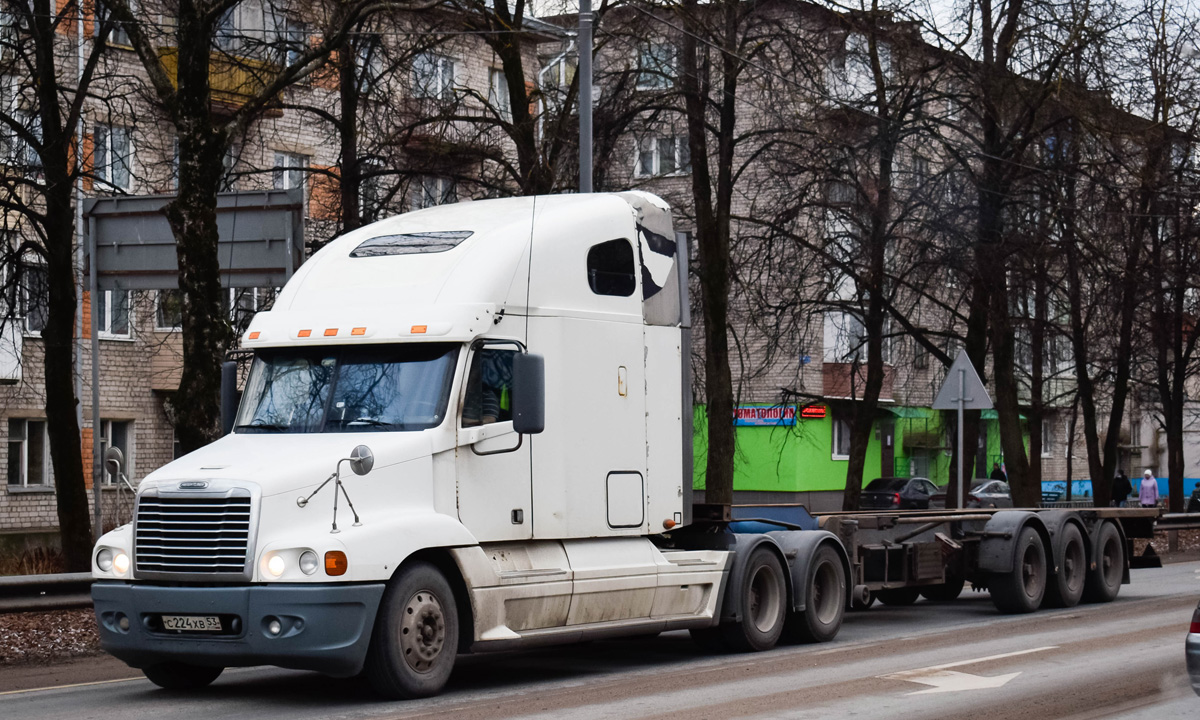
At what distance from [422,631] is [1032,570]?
29.8 feet

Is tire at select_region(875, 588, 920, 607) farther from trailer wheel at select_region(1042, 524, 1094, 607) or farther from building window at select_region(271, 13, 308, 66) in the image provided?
building window at select_region(271, 13, 308, 66)

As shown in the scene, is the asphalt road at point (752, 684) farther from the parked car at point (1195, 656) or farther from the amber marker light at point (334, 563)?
the parked car at point (1195, 656)

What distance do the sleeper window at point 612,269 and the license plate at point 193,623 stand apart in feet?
13.0

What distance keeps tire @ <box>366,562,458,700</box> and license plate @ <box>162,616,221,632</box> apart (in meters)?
0.98

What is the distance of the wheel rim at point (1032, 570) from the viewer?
17.4 m

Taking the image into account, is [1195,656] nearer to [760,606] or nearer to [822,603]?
[760,606]

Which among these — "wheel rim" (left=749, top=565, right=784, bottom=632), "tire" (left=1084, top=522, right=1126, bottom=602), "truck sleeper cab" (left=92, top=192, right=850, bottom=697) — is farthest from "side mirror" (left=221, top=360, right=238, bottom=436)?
"tire" (left=1084, top=522, right=1126, bottom=602)

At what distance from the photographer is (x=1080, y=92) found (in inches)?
1037

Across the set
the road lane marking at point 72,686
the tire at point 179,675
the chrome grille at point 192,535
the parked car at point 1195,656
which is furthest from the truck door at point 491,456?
the parked car at point 1195,656

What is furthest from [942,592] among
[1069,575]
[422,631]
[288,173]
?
[288,173]

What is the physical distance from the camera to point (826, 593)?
1470cm

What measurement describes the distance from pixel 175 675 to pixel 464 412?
8.85 feet

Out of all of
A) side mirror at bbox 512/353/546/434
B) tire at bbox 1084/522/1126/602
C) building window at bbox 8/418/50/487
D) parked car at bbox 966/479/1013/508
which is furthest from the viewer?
parked car at bbox 966/479/1013/508

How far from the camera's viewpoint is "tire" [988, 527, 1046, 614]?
17047 mm
